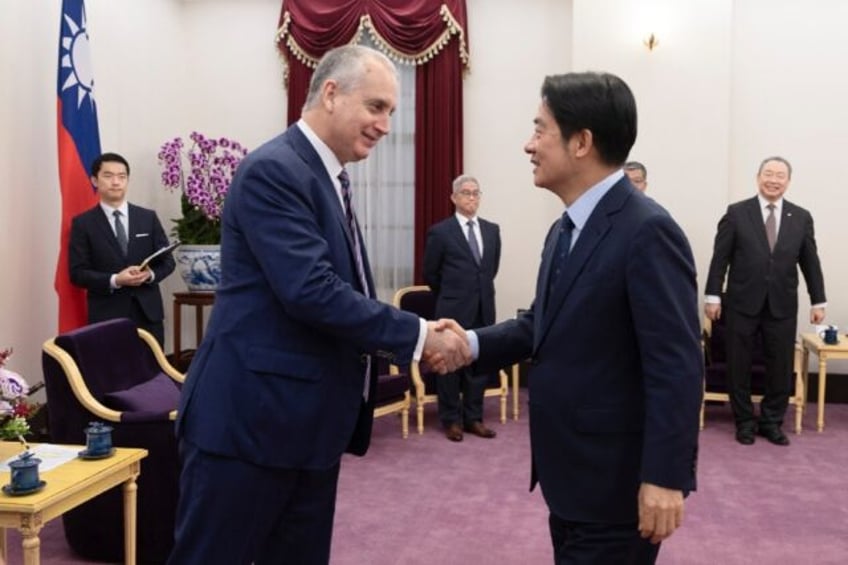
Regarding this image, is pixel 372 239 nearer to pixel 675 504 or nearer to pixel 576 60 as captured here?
pixel 576 60

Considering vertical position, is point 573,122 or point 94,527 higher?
point 573,122

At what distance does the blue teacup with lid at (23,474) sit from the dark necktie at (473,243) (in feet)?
11.5

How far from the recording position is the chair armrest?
3.28m

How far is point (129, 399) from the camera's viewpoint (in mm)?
3471

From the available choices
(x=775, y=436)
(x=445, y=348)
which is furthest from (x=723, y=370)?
(x=445, y=348)

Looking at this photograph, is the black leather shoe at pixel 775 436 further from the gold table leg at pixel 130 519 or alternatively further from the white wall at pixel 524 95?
the gold table leg at pixel 130 519

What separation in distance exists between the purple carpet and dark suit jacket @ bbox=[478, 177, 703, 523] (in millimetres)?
1845

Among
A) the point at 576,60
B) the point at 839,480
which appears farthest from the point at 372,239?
the point at 839,480

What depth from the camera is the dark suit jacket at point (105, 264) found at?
4965mm

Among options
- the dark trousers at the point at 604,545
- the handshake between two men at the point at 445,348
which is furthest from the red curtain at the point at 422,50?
the dark trousers at the point at 604,545

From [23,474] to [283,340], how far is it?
108 centimetres

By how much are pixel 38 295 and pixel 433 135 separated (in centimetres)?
308

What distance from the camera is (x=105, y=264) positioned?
199 inches

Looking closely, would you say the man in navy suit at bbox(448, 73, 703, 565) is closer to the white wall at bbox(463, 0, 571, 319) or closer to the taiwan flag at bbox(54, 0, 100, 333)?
the taiwan flag at bbox(54, 0, 100, 333)
